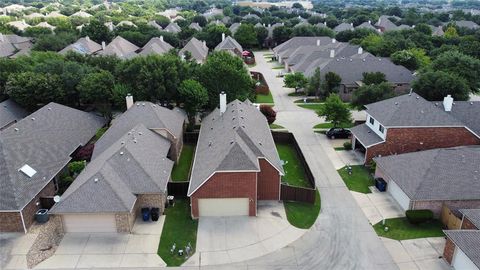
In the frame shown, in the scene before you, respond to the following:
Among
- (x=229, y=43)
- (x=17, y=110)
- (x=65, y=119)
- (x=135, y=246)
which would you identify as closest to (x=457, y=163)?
(x=135, y=246)

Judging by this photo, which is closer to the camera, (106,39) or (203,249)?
(203,249)

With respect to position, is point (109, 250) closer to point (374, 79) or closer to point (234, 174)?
point (234, 174)

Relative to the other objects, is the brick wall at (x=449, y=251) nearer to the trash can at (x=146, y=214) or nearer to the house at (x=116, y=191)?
the house at (x=116, y=191)

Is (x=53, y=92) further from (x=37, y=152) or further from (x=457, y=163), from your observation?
(x=457, y=163)

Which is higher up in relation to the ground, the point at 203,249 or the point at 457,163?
the point at 457,163

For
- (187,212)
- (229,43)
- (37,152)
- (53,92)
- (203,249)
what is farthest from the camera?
(229,43)

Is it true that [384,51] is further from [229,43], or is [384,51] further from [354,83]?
[229,43]

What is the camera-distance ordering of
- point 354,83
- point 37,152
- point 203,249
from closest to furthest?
point 203,249 < point 37,152 < point 354,83
